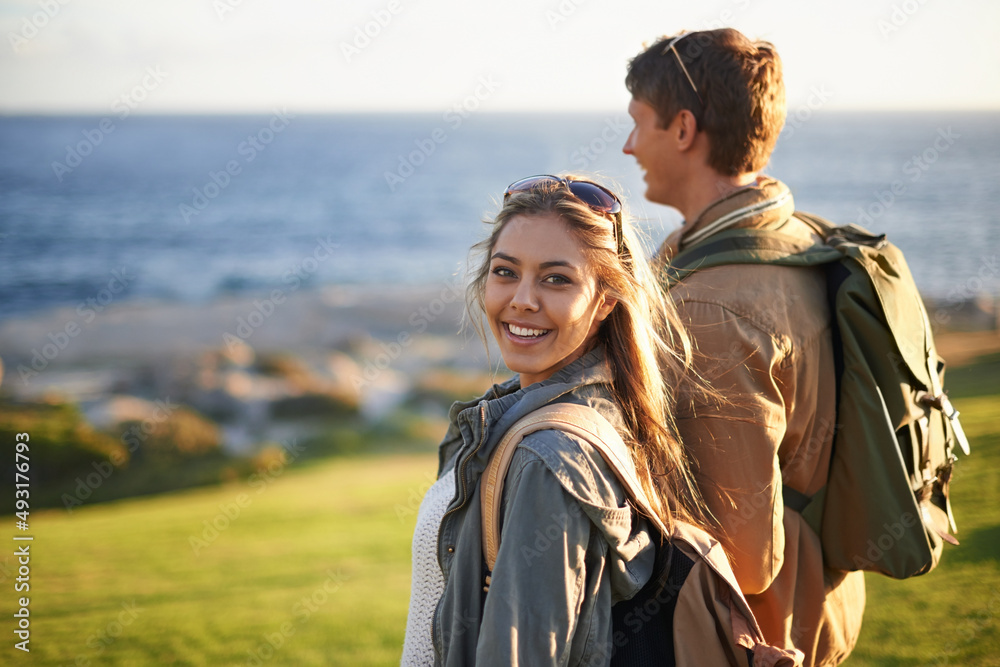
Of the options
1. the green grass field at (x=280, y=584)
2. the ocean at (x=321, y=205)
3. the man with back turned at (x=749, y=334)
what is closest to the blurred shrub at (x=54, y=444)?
the green grass field at (x=280, y=584)

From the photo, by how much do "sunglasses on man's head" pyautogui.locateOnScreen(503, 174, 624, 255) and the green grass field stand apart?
2.89 m

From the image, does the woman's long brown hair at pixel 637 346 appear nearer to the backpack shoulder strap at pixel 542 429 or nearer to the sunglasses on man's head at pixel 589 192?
the sunglasses on man's head at pixel 589 192

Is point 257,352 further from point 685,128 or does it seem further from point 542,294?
point 542,294

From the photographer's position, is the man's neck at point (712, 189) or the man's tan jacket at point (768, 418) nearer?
the man's tan jacket at point (768, 418)

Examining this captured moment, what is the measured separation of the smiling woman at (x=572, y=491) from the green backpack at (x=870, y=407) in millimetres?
414

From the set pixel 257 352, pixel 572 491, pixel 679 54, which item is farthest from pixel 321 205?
pixel 572 491

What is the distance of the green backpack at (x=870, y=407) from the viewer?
1966mm

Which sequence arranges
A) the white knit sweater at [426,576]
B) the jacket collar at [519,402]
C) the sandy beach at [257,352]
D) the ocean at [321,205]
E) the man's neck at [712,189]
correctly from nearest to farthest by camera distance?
the jacket collar at [519,402]
the white knit sweater at [426,576]
the man's neck at [712,189]
the sandy beach at [257,352]
the ocean at [321,205]

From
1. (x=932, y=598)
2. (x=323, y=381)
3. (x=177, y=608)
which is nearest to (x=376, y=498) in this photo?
(x=177, y=608)

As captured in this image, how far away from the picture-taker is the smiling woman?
1397mm

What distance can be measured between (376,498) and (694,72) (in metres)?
5.29

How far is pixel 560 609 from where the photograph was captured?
1.40 meters

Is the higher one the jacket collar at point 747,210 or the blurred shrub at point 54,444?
the jacket collar at point 747,210

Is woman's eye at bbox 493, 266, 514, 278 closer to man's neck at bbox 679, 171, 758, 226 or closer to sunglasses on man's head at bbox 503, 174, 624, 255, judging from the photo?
sunglasses on man's head at bbox 503, 174, 624, 255
